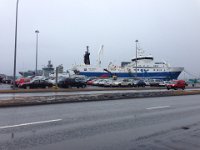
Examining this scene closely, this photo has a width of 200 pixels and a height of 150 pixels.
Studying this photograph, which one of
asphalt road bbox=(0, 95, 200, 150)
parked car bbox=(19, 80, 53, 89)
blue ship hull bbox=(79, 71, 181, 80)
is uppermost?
blue ship hull bbox=(79, 71, 181, 80)

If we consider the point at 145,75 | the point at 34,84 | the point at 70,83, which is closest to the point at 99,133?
the point at 34,84

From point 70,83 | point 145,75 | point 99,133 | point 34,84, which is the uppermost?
point 145,75

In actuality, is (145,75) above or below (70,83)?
above

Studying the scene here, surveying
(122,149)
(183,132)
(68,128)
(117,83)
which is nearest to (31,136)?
(68,128)

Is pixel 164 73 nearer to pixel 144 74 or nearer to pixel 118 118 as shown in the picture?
pixel 144 74

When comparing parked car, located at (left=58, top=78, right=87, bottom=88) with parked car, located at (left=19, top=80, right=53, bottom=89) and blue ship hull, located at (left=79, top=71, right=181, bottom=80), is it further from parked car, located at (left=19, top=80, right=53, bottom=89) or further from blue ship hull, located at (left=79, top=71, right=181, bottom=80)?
blue ship hull, located at (left=79, top=71, right=181, bottom=80)

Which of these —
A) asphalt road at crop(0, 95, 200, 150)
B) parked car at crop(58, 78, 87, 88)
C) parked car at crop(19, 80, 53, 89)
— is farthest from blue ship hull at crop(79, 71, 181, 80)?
A: asphalt road at crop(0, 95, 200, 150)

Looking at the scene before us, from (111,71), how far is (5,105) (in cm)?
9011

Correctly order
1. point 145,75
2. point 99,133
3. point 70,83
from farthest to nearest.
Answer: point 145,75 → point 70,83 → point 99,133

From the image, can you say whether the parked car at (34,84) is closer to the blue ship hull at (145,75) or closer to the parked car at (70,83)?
the parked car at (70,83)

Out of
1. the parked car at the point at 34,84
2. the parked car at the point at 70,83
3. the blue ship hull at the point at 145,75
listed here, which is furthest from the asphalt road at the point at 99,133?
the blue ship hull at the point at 145,75

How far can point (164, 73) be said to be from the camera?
360ft

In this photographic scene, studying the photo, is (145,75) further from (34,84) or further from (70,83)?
(34,84)

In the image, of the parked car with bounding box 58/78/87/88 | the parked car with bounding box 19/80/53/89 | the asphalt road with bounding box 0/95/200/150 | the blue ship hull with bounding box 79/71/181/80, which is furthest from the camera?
the blue ship hull with bounding box 79/71/181/80
